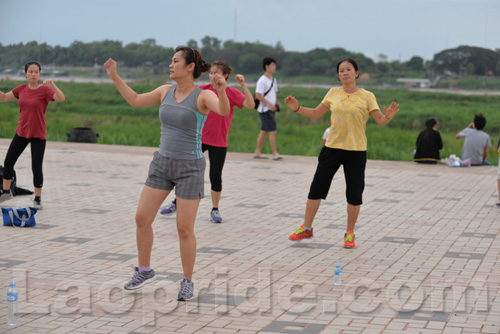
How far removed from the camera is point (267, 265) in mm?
7070

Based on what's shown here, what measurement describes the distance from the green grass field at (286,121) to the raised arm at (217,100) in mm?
12965

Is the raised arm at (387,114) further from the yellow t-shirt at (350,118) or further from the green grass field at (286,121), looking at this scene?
the green grass field at (286,121)

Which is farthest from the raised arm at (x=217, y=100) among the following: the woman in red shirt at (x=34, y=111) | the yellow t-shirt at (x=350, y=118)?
the woman in red shirt at (x=34, y=111)

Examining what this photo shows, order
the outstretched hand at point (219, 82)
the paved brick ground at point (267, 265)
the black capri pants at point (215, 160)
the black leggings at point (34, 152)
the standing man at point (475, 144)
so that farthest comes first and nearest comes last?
the standing man at point (475, 144) → the black leggings at point (34, 152) → the black capri pants at point (215, 160) → the outstretched hand at point (219, 82) → the paved brick ground at point (267, 265)

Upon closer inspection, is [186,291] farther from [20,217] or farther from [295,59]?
[295,59]

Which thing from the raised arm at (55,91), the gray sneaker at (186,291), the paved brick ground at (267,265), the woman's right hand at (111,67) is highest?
the woman's right hand at (111,67)

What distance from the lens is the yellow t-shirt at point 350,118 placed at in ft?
25.8

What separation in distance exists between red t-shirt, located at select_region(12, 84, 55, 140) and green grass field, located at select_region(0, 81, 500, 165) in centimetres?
984

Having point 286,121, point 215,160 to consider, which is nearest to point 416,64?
point 286,121

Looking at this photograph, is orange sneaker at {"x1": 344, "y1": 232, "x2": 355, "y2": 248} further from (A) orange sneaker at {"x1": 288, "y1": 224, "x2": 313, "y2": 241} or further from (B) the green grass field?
(B) the green grass field

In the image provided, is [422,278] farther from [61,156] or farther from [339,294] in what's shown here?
[61,156]

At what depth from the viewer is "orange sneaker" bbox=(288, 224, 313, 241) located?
8.23 m

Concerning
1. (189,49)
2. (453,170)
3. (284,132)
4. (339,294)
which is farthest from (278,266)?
(284,132)

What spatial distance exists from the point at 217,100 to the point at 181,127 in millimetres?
331
